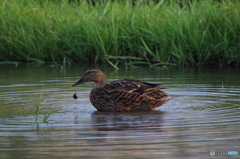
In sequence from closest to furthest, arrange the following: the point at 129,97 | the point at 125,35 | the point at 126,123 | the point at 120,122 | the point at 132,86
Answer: the point at 126,123 < the point at 120,122 < the point at 129,97 < the point at 132,86 < the point at 125,35

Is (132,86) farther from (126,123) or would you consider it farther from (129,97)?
(126,123)

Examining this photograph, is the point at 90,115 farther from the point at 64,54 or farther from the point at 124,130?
the point at 64,54

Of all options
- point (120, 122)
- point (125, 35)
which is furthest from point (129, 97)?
point (125, 35)

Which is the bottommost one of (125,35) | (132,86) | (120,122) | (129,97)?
(120,122)

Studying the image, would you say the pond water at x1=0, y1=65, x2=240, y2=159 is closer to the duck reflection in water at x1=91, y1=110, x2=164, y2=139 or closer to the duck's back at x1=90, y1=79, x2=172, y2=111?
the duck reflection in water at x1=91, y1=110, x2=164, y2=139

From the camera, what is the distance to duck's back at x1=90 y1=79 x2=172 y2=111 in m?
7.97

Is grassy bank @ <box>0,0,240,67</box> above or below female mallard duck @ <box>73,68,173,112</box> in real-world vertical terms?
above

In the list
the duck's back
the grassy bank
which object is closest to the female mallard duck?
the duck's back

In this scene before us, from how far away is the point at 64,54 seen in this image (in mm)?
13664

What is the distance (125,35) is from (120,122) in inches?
251

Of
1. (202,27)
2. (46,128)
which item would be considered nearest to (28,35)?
(202,27)

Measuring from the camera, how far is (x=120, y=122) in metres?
6.88

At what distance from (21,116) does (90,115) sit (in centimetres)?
92

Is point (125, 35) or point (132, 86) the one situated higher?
point (125, 35)
